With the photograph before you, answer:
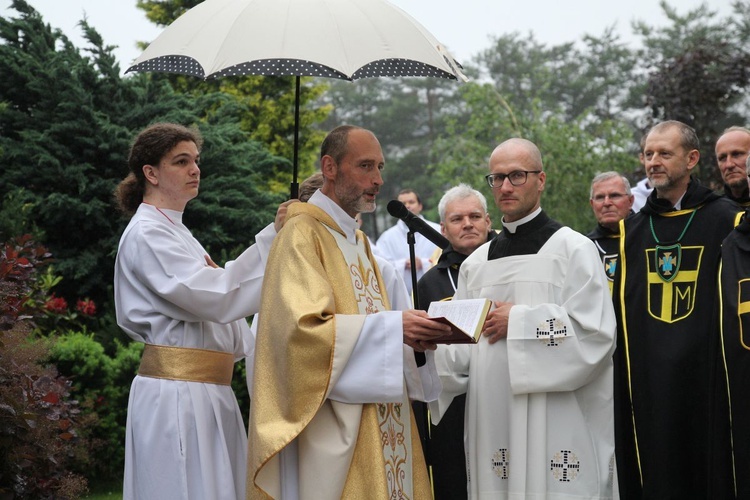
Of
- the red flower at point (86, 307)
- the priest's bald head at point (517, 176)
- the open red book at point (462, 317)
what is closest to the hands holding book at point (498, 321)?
the open red book at point (462, 317)

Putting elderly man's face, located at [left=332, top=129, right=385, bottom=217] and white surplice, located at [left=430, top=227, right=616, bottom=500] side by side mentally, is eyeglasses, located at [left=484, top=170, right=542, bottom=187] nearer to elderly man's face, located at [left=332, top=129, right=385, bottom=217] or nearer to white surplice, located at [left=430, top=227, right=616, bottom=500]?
white surplice, located at [left=430, top=227, right=616, bottom=500]

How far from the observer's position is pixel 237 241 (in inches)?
473

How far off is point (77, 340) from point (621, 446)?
506 centimetres

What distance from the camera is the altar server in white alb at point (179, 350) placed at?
16.4 feet

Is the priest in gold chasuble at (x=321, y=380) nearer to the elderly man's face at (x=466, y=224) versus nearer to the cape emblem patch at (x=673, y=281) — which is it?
the cape emblem patch at (x=673, y=281)

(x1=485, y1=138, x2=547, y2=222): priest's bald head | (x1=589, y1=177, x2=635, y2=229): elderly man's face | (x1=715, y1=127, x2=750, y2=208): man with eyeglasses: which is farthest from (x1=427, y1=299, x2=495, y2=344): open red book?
(x1=589, y1=177, x2=635, y2=229): elderly man's face

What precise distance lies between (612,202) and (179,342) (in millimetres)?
3812

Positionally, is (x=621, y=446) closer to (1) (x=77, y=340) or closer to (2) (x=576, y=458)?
(2) (x=576, y=458)

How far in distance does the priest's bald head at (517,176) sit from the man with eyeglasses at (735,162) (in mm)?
2026

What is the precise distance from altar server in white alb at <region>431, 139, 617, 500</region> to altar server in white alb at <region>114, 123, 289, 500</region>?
1.11 m

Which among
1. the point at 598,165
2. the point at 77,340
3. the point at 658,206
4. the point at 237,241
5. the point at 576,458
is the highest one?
the point at 598,165

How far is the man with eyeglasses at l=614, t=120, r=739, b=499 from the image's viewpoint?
224 inches

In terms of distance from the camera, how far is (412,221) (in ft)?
16.1

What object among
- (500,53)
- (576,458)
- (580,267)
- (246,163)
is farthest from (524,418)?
(500,53)
